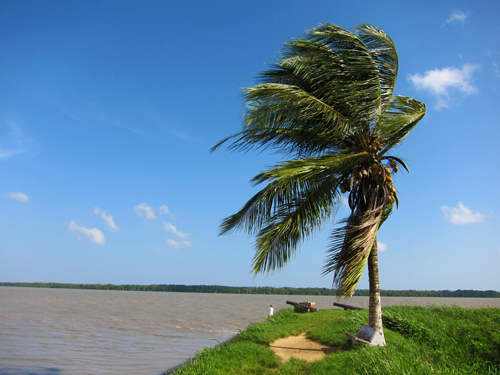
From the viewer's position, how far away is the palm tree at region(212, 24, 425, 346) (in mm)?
6770

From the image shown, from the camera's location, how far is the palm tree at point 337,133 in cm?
677

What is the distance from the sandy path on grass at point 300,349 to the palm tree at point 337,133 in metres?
1.97

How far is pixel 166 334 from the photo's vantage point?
63.9 feet

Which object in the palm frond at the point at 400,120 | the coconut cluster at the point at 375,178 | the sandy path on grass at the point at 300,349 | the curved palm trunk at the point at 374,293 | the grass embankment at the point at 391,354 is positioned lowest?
the sandy path on grass at the point at 300,349

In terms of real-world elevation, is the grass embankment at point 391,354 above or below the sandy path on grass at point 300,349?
above

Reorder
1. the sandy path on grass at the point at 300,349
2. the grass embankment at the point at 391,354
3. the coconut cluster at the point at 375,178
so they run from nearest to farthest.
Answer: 1. the grass embankment at the point at 391,354
2. the coconut cluster at the point at 375,178
3. the sandy path on grass at the point at 300,349

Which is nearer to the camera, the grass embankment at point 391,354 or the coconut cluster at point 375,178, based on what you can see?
the grass embankment at point 391,354

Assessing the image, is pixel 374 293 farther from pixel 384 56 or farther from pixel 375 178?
pixel 384 56

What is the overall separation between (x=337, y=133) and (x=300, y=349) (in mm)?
5951

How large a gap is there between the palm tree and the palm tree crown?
2 centimetres

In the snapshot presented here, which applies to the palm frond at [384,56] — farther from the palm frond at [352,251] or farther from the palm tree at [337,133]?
the palm frond at [352,251]

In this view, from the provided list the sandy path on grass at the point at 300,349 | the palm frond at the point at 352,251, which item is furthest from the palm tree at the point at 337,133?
the sandy path on grass at the point at 300,349

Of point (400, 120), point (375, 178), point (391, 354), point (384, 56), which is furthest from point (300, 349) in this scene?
point (384, 56)

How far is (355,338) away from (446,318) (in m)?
6.45
